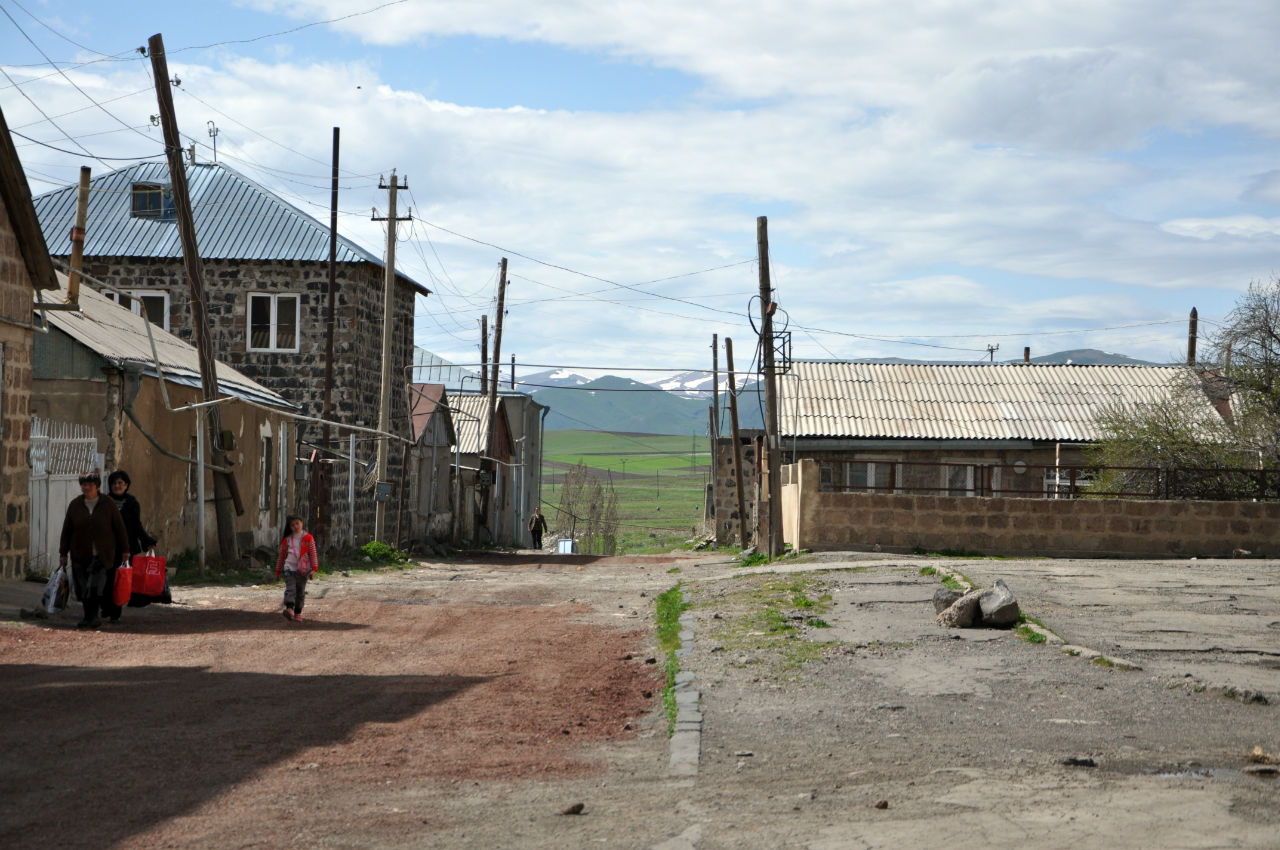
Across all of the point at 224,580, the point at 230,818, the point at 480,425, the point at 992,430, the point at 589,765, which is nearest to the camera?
the point at 230,818

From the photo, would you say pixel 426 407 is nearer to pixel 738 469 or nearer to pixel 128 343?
pixel 738 469

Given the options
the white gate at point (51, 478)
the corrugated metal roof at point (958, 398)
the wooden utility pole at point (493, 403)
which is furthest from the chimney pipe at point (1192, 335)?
the white gate at point (51, 478)

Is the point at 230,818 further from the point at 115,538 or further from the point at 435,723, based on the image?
the point at 115,538

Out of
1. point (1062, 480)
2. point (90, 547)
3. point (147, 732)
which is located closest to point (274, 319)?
point (90, 547)

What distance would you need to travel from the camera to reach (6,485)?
14820 millimetres

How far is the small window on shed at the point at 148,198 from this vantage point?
32250 mm

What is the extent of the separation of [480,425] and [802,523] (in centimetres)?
2475

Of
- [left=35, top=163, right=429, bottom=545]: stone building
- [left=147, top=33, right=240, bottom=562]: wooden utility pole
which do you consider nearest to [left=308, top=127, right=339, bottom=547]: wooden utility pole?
[left=35, top=163, right=429, bottom=545]: stone building

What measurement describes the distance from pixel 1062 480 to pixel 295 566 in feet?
81.8

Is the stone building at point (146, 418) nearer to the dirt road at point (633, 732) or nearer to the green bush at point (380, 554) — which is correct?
the green bush at point (380, 554)

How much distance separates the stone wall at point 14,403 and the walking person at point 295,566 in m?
3.45

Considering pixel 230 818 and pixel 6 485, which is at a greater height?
pixel 6 485

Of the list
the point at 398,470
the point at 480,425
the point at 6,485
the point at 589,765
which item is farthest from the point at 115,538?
A: the point at 480,425

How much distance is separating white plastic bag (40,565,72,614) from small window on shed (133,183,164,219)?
2171cm
